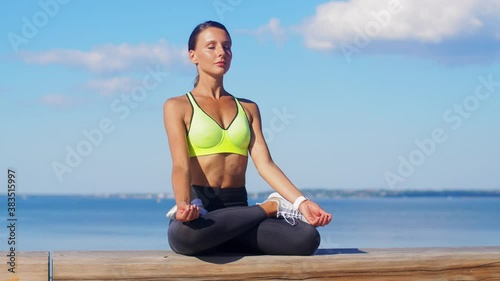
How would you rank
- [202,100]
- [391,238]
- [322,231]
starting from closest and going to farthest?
1. [202,100]
2. [391,238]
3. [322,231]

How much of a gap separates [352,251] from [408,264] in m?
0.31

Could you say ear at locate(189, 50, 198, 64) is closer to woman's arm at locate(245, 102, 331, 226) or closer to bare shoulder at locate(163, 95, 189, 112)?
bare shoulder at locate(163, 95, 189, 112)

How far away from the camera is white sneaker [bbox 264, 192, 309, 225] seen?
13.3 ft

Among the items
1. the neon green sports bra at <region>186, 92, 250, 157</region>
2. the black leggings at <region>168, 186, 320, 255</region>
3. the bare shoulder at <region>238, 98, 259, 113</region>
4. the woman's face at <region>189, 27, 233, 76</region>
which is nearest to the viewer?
the black leggings at <region>168, 186, 320, 255</region>

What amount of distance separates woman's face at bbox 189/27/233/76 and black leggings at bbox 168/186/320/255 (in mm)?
618

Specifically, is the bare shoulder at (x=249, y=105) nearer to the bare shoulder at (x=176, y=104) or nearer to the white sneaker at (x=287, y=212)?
the bare shoulder at (x=176, y=104)

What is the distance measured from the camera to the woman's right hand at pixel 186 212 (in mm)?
3672

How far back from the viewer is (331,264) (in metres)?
3.88

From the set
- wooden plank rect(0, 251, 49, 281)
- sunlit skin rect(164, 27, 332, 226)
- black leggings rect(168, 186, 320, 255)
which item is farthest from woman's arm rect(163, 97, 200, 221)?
wooden plank rect(0, 251, 49, 281)

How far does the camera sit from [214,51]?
426 centimetres

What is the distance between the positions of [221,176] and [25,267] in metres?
1.04

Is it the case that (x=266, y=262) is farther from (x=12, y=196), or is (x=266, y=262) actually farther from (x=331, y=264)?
(x=12, y=196)

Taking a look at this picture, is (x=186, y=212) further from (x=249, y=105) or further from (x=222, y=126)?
(x=249, y=105)

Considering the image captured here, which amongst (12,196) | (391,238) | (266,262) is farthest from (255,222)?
(391,238)
